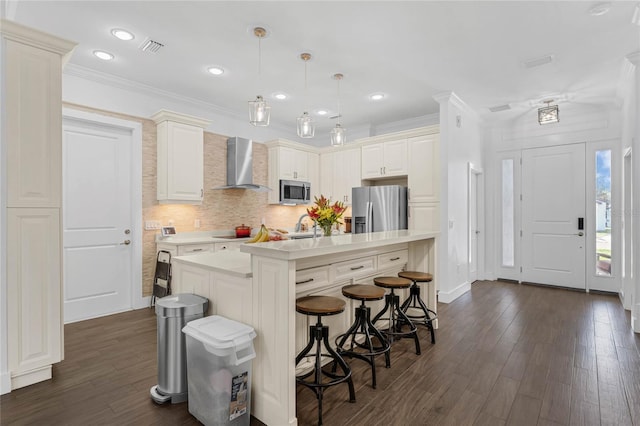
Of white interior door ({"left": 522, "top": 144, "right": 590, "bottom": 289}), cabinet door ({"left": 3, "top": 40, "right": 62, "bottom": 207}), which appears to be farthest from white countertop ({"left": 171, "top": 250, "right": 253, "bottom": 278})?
white interior door ({"left": 522, "top": 144, "right": 590, "bottom": 289})

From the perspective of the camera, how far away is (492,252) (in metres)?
5.88

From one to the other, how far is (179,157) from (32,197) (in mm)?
2155

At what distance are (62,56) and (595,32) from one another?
4.55 m

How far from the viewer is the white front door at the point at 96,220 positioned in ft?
12.2

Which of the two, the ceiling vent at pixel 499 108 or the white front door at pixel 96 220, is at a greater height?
the ceiling vent at pixel 499 108

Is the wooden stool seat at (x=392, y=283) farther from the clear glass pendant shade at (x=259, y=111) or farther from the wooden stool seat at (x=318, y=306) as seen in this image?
the clear glass pendant shade at (x=259, y=111)

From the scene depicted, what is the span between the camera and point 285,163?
5.89 m

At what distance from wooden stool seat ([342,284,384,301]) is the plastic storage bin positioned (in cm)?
86

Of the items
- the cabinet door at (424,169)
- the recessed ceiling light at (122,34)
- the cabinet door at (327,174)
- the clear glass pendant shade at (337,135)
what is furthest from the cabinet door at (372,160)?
the recessed ceiling light at (122,34)

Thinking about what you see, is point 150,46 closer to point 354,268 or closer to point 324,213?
point 324,213

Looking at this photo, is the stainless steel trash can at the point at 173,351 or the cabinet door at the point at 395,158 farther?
the cabinet door at the point at 395,158

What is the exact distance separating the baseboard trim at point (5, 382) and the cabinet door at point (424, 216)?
4.69 meters

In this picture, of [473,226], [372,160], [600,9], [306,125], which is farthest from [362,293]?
[473,226]

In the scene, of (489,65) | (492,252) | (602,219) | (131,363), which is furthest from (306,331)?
(602,219)
